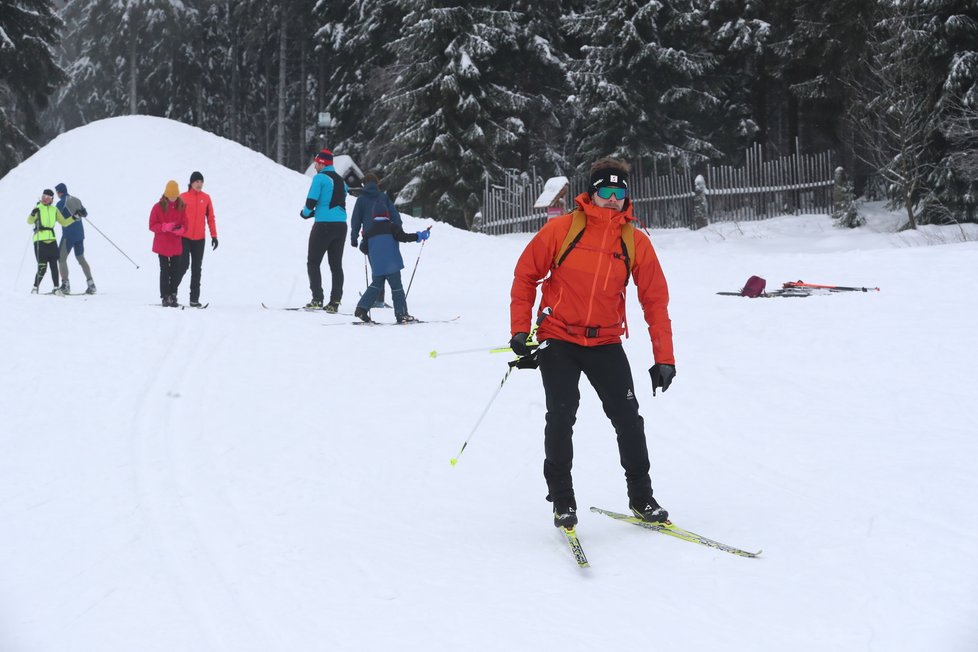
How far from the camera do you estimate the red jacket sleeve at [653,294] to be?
4.71 m

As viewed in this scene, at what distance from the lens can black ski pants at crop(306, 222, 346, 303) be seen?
39.2ft

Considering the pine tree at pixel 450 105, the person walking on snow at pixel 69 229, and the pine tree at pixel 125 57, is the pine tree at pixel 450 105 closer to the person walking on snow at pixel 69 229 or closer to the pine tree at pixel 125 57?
the person walking on snow at pixel 69 229

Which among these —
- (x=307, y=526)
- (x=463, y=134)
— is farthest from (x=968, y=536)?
(x=463, y=134)

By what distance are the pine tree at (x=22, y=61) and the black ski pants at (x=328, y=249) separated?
75.7 feet

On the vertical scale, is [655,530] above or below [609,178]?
below

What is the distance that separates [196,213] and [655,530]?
898 cm

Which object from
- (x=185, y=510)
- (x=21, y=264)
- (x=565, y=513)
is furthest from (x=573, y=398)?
(x=21, y=264)

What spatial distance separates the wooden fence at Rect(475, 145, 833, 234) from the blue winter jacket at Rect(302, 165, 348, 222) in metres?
12.2

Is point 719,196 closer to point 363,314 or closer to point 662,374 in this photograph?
point 363,314

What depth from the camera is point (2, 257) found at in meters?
19.2

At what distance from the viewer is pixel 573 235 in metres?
4.64

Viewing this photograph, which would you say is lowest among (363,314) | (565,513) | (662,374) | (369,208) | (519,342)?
(565,513)

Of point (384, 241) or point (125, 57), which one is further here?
point (125, 57)

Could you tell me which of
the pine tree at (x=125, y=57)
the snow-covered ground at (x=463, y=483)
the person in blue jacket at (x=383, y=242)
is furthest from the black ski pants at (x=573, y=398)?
the pine tree at (x=125, y=57)
